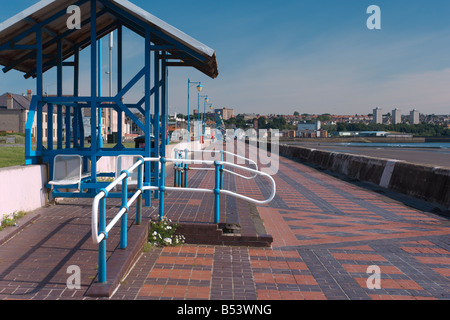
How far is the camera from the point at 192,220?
626 cm

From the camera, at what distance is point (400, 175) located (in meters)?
11.8

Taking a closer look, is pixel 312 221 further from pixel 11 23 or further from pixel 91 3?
pixel 11 23

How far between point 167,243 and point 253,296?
6.71 feet

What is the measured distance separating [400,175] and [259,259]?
799cm

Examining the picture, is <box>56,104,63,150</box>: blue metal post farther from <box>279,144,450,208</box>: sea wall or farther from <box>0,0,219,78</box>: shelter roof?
<box>279,144,450,208</box>: sea wall

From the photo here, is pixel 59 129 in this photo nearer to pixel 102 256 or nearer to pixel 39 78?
pixel 39 78

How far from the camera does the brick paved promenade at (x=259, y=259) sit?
4.08m

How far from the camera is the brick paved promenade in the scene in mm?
4082

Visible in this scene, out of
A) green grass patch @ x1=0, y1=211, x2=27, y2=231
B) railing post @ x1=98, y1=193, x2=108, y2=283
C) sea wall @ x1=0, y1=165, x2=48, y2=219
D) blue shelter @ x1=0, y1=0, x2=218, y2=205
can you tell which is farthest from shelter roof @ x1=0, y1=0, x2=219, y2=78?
railing post @ x1=98, y1=193, x2=108, y2=283

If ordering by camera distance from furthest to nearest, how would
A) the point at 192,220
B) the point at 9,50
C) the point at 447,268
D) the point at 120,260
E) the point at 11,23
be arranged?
the point at 9,50
the point at 11,23
the point at 192,220
the point at 447,268
the point at 120,260

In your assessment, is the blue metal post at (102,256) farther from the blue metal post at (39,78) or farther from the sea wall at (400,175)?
the sea wall at (400,175)

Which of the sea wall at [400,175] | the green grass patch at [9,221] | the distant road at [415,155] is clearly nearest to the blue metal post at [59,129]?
the green grass patch at [9,221]

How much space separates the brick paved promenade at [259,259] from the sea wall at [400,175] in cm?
156

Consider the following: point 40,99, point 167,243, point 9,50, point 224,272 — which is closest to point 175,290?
point 224,272
